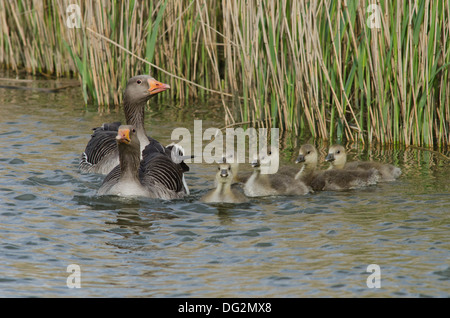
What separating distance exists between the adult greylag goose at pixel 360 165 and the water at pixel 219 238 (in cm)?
15

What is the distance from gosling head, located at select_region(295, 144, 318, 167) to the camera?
9570 mm

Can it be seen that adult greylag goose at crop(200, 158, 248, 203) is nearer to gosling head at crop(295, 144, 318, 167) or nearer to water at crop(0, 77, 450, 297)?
water at crop(0, 77, 450, 297)

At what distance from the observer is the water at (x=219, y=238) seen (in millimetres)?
6234

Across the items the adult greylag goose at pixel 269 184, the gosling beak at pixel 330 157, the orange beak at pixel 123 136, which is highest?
the orange beak at pixel 123 136

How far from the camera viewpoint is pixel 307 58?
35.2 ft

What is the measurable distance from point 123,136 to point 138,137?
6.33 feet

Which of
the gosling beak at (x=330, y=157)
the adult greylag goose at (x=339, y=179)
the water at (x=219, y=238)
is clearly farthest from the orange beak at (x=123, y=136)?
the gosling beak at (x=330, y=157)

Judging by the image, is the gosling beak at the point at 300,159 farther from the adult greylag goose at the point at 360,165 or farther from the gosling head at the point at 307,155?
the adult greylag goose at the point at 360,165

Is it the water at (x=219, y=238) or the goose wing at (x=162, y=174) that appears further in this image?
the goose wing at (x=162, y=174)

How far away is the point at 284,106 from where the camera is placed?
11.5m

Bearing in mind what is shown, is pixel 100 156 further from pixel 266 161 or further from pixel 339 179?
pixel 339 179

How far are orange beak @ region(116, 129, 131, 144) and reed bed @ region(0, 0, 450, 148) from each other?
303 cm

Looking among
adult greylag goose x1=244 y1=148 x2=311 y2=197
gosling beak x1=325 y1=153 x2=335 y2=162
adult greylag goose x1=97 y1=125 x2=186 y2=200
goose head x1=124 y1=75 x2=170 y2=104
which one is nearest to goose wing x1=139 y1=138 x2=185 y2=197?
adult greylag goose x1=97 y1=125 x2=186 y2=200
